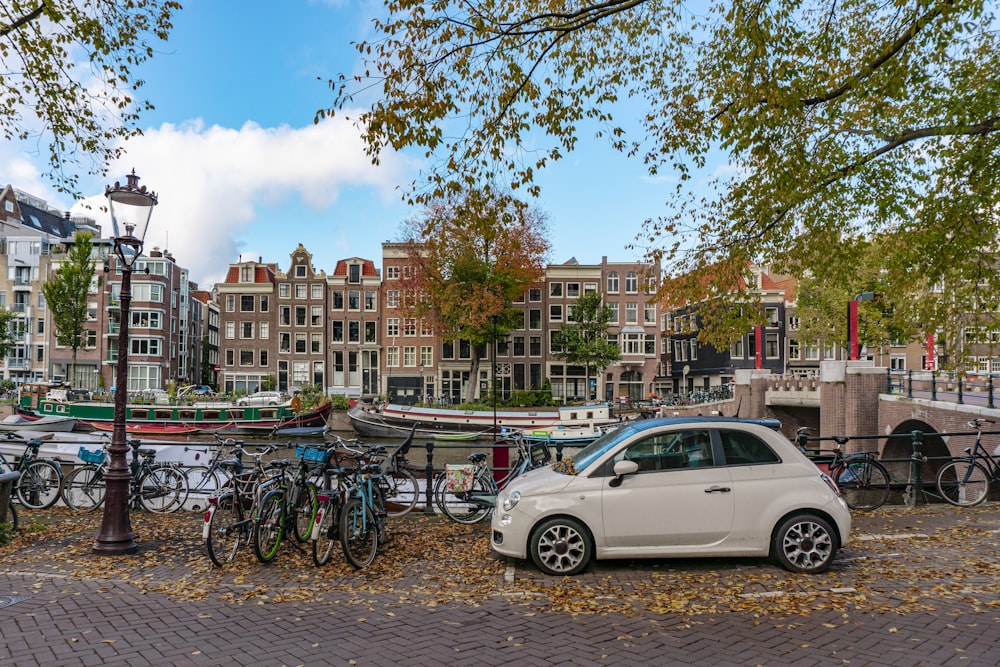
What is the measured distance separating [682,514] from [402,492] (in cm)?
482

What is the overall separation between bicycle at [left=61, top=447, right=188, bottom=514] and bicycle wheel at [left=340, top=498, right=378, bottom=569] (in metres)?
4.81

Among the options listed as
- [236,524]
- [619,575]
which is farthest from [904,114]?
[236,524]

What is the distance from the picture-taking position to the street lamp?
822 cm

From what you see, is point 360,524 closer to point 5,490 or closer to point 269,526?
point 269,526

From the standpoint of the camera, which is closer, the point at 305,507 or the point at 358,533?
the point at 358,533

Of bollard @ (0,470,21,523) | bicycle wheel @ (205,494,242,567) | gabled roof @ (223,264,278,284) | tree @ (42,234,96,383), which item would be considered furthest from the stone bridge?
tree @ (42,234,96,383)

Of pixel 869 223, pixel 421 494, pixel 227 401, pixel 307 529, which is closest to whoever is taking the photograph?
pixel 307 529

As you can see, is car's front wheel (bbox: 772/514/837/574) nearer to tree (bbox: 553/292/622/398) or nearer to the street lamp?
the street lamp

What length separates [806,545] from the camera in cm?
714

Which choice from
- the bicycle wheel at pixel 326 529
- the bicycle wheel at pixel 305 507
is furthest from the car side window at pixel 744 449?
the bicycle wheel at pixel 305 507

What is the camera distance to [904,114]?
1174 cm

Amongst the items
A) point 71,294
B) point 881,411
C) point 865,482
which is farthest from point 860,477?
point 71,294

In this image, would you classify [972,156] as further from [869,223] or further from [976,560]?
[976,560]

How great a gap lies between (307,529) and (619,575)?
376 centimetres
